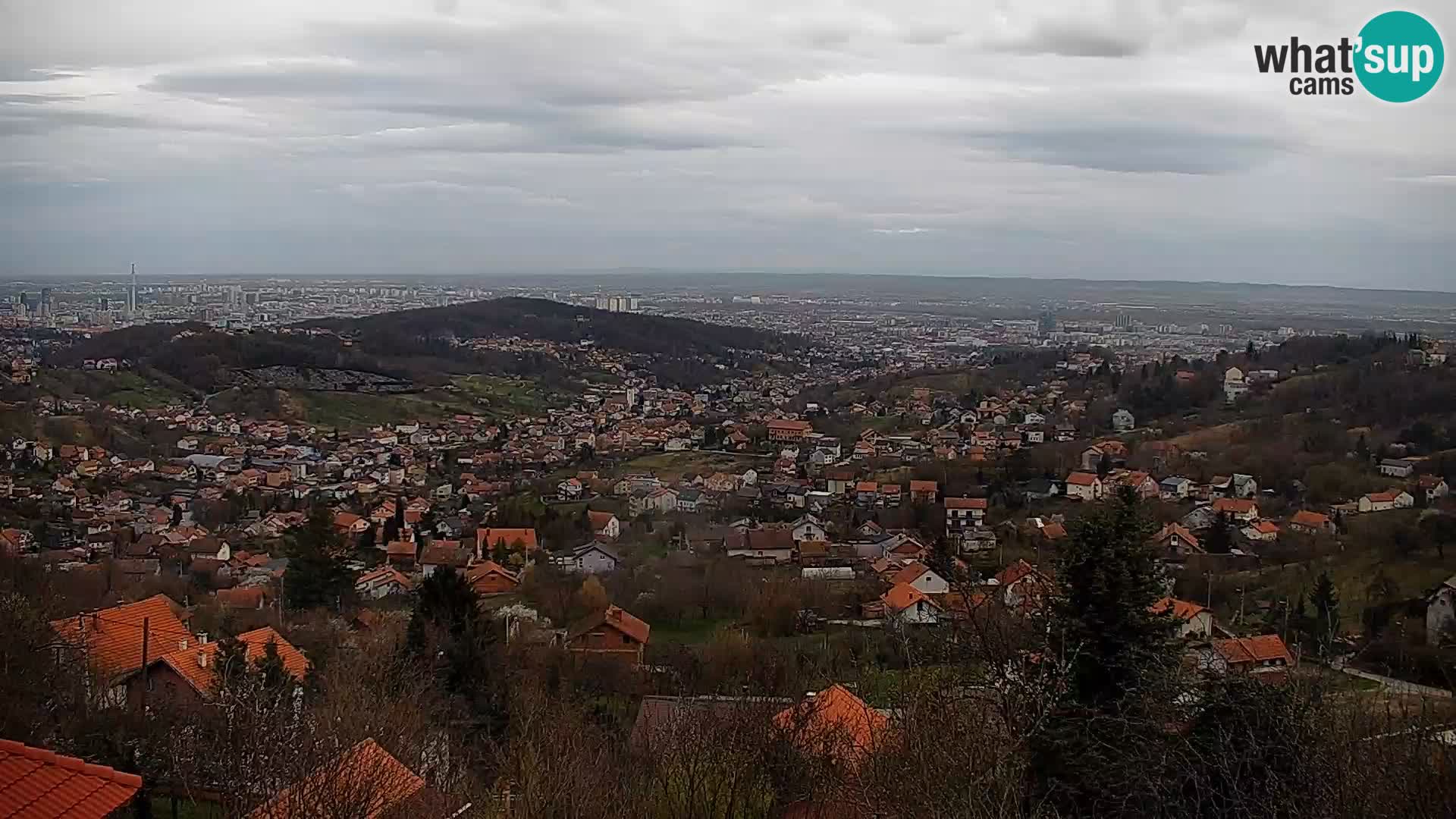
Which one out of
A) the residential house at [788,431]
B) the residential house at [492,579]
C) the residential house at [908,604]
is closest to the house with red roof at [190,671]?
the residential house at [908,604]

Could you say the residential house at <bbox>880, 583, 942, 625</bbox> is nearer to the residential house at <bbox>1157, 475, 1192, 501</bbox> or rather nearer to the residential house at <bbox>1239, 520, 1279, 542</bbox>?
the residential house at <bbox>1239, 520, 1279, 542</bbox>

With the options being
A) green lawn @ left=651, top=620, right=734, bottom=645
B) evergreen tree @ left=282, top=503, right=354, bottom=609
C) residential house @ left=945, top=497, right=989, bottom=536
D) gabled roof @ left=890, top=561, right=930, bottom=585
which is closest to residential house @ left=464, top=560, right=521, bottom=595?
evergreen tree @ left=282, top=503, right=354, bottom=609

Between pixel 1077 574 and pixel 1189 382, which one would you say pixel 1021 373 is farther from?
pixel 1077 574

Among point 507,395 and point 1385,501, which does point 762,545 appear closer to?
point 1385,501

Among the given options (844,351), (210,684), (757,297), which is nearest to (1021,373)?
(844,351)

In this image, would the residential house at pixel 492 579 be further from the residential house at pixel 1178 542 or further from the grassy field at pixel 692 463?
the grassy field at pixel 692 463

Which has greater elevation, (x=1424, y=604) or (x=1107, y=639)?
(x=1107, y=639)
